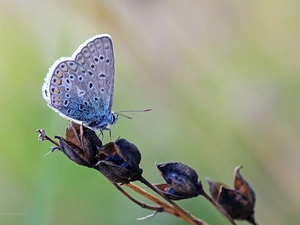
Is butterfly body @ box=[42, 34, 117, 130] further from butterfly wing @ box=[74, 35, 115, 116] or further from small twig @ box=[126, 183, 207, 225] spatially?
small twig @ box=[126, 183, 207, 225]

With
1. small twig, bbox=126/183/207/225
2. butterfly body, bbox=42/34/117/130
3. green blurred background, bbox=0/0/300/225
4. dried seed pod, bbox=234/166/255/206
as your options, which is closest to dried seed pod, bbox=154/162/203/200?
small twig, bbox=126/183/207/225

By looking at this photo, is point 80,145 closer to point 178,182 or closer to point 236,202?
point 178,182

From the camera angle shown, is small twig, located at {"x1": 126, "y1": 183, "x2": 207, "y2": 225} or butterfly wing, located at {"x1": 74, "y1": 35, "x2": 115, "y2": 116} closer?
small twig, located at {"x1": 126, "y1": 183, "x2": 207, "y2": 225}

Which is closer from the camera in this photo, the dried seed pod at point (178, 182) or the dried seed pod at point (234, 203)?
the dried seed pod at point (178, 182)

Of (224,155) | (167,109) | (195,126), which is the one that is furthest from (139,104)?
(224,155)

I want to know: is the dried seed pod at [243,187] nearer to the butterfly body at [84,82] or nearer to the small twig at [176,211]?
the small twig at [176,211]

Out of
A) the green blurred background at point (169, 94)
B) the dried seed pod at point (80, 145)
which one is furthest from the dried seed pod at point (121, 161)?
the green blurred background at point (169, 94)

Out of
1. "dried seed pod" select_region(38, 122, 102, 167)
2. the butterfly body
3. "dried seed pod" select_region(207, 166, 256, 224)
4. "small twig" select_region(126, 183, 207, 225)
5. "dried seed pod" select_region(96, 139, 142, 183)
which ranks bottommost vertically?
"dried seed pod" select_region(207, 166, 256, 224)
